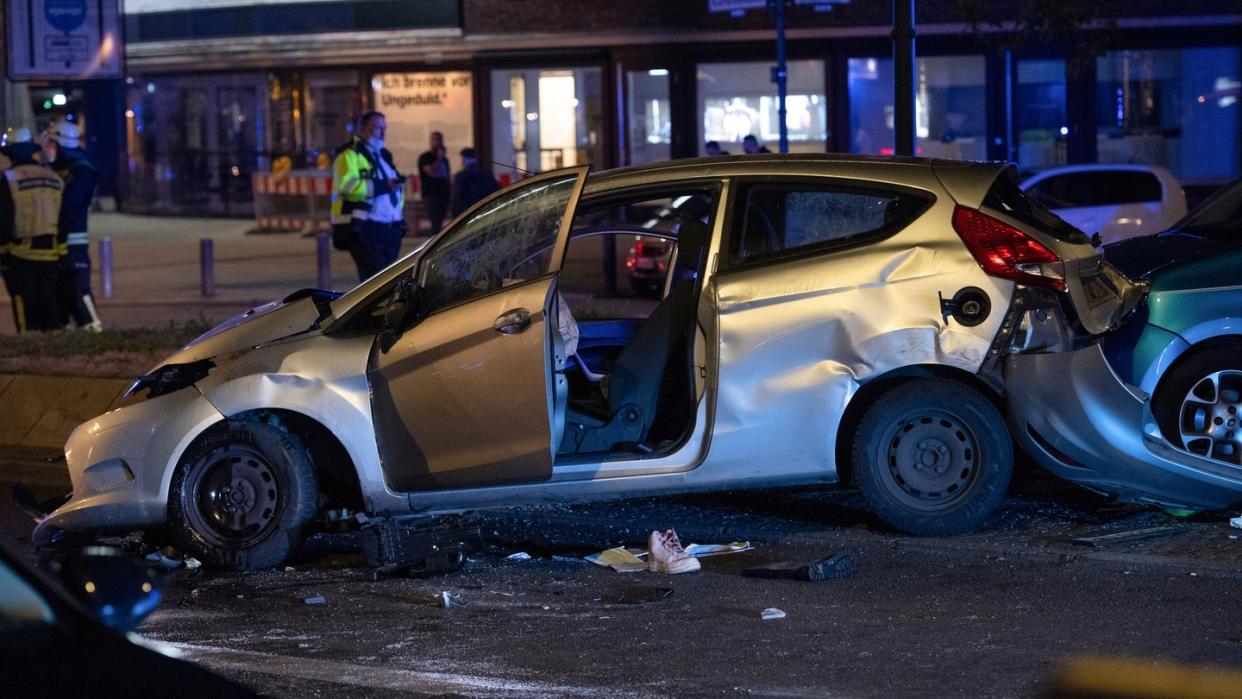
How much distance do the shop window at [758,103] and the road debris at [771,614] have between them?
2269 cm

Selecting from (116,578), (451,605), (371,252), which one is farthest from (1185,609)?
(371,252)

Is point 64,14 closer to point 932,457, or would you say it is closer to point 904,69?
point 904,69

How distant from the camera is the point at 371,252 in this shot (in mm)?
13219

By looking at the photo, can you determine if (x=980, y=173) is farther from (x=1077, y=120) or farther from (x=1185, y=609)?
(x=1077, y=120)

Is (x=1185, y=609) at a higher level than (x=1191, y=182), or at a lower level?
lower

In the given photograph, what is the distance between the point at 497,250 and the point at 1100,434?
8.70ft

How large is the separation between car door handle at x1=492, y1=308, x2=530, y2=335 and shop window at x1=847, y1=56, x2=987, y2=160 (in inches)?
858

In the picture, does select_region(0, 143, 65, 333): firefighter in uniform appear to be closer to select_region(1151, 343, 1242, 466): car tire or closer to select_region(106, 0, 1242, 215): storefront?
select_region(1151, 343, 1242, 466): car tire

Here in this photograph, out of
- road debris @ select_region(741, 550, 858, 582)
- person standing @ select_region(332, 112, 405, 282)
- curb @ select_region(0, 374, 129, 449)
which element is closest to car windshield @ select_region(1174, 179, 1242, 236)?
road debris @ select_region(741, 550, 858, 582)

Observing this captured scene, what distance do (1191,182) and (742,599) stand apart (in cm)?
2323

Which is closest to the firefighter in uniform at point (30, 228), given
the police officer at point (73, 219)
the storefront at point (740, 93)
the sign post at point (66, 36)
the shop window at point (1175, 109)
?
the police officer at point (73, 219)

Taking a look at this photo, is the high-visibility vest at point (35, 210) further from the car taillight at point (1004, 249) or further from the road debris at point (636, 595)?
the car taillight at point (1004, 249)

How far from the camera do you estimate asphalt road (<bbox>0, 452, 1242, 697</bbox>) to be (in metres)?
5.57

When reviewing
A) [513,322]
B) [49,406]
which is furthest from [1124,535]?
[49,406]
